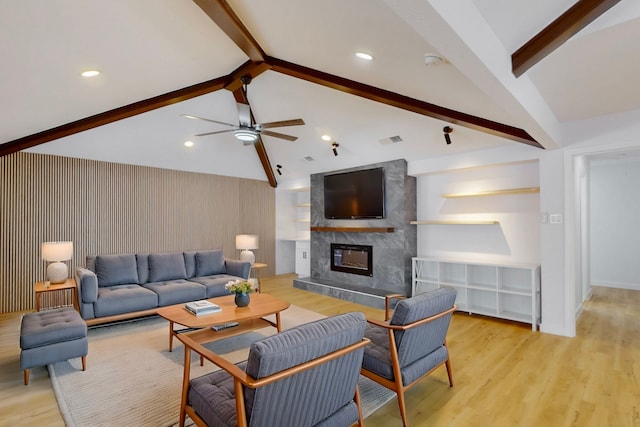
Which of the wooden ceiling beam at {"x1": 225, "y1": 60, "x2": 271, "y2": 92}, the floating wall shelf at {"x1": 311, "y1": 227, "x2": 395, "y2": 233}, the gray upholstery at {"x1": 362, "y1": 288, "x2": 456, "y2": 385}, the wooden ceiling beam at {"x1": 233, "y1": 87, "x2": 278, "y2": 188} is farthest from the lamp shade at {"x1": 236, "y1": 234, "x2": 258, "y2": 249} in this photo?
the gray upholstery at {"x1": 362, "y1": 288, "x2": 456, "y2": 385}

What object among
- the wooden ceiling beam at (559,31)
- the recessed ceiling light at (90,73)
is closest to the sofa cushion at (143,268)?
the recessed ceiling light at (90,73)

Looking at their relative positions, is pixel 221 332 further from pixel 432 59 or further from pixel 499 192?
pixel 499 192

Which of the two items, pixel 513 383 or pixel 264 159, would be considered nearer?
pixel 513 383

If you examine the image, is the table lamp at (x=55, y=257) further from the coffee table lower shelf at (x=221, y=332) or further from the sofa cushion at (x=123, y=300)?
the coffee table lower shelf at (x=221, y=332)

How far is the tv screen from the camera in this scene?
599 centimetres

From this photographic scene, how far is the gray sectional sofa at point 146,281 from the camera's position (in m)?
4.18

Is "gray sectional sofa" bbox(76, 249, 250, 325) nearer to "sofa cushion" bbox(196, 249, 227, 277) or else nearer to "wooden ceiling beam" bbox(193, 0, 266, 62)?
"sofa cushion" bbox(196, 249, 227, 277)

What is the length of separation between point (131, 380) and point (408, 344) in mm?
2449

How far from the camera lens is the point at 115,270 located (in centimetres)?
488

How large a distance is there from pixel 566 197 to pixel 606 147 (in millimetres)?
676

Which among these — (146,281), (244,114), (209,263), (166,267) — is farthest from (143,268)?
(244,114)

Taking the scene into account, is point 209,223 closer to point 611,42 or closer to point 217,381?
point 217,381

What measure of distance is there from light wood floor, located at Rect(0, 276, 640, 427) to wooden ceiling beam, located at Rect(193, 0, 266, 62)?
3308mm

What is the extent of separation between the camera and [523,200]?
479 cm
